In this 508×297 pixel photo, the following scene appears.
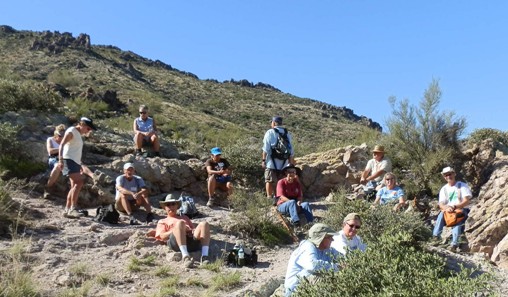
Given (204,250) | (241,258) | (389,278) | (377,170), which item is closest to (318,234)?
(389,278)

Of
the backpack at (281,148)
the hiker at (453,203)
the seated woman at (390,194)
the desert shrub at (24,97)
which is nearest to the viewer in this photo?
the hiker at (453,203)

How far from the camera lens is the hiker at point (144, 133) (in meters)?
10.5

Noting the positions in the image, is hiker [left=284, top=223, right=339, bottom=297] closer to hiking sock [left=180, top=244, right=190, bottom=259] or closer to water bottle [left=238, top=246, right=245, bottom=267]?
water bottle [left=238, top=246, right=245, bottom=267]

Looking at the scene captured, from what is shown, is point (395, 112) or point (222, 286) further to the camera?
point (395, 112)

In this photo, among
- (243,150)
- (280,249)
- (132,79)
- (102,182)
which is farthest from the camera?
(132,79)

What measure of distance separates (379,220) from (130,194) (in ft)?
13.8

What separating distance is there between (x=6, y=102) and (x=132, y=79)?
34618mm

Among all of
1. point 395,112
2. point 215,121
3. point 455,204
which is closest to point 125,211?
point 455,204

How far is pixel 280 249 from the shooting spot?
7656mm

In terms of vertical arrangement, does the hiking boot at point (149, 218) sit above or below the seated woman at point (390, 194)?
below

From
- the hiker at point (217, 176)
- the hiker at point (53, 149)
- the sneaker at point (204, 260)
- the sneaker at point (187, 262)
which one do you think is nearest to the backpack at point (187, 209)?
the hiker at point (217, 176)

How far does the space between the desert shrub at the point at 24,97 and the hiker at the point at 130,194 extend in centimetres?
403

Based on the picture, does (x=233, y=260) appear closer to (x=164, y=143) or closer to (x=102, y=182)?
(x=102, y=182)

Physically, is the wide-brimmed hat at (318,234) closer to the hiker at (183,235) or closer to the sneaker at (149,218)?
the hiker at (183,235)
